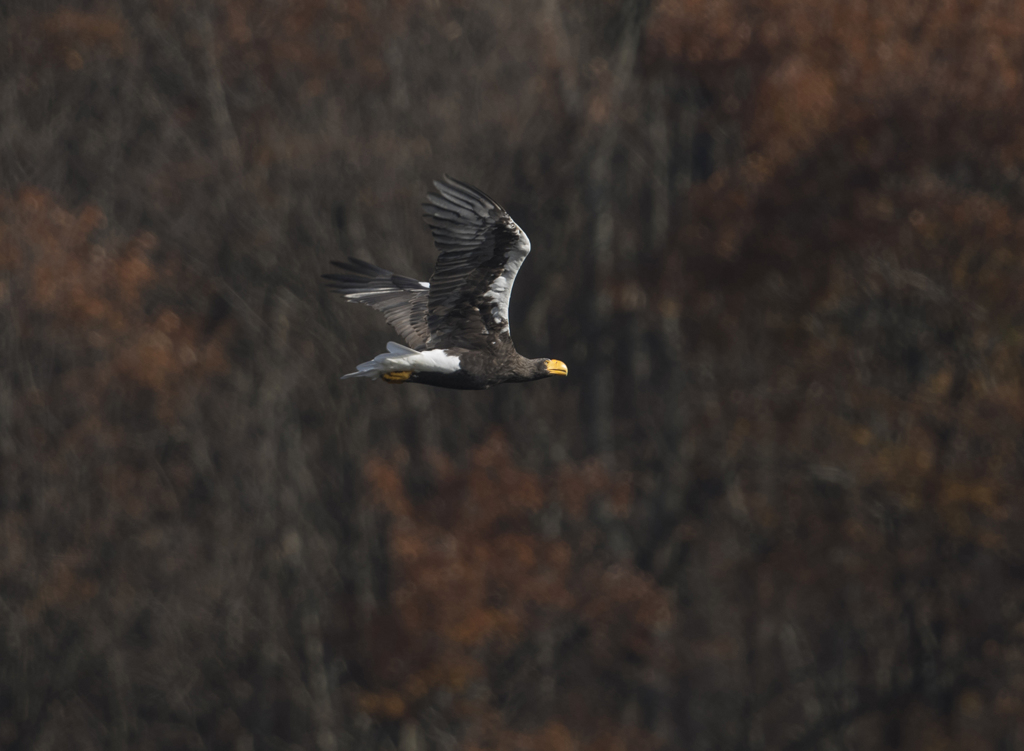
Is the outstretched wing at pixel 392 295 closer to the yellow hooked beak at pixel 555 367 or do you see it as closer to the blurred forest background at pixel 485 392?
the yellow hooked beak at pixel 555 367

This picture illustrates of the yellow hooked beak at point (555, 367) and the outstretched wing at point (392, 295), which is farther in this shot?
the outstretched wing at point (392, 295)

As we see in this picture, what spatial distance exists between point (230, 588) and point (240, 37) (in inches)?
283

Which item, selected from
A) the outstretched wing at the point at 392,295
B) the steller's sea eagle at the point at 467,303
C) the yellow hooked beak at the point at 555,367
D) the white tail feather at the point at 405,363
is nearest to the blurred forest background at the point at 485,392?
the outstretched wing at the point at 392,295

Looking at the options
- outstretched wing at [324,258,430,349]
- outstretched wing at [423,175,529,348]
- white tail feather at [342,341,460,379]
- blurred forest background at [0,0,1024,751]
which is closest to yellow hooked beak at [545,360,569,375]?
outstretched wing at [423,175,529,348]

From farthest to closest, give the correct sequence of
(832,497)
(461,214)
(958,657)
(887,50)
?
(832,497)
(958,657)
(887,50)
(461,214)

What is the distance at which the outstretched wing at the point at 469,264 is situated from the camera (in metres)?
9.84

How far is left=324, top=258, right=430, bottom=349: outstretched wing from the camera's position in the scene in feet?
38.6

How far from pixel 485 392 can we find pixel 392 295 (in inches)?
375

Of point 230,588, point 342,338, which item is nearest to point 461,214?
point 342,338

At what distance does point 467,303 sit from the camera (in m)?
10.3

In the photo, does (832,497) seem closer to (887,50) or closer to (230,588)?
(887,50)

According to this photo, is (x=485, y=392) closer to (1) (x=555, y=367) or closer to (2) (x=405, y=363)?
(1) (x=555, y=367)

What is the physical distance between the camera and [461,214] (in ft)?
32.3

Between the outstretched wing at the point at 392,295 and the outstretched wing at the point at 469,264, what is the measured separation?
3.81ft
